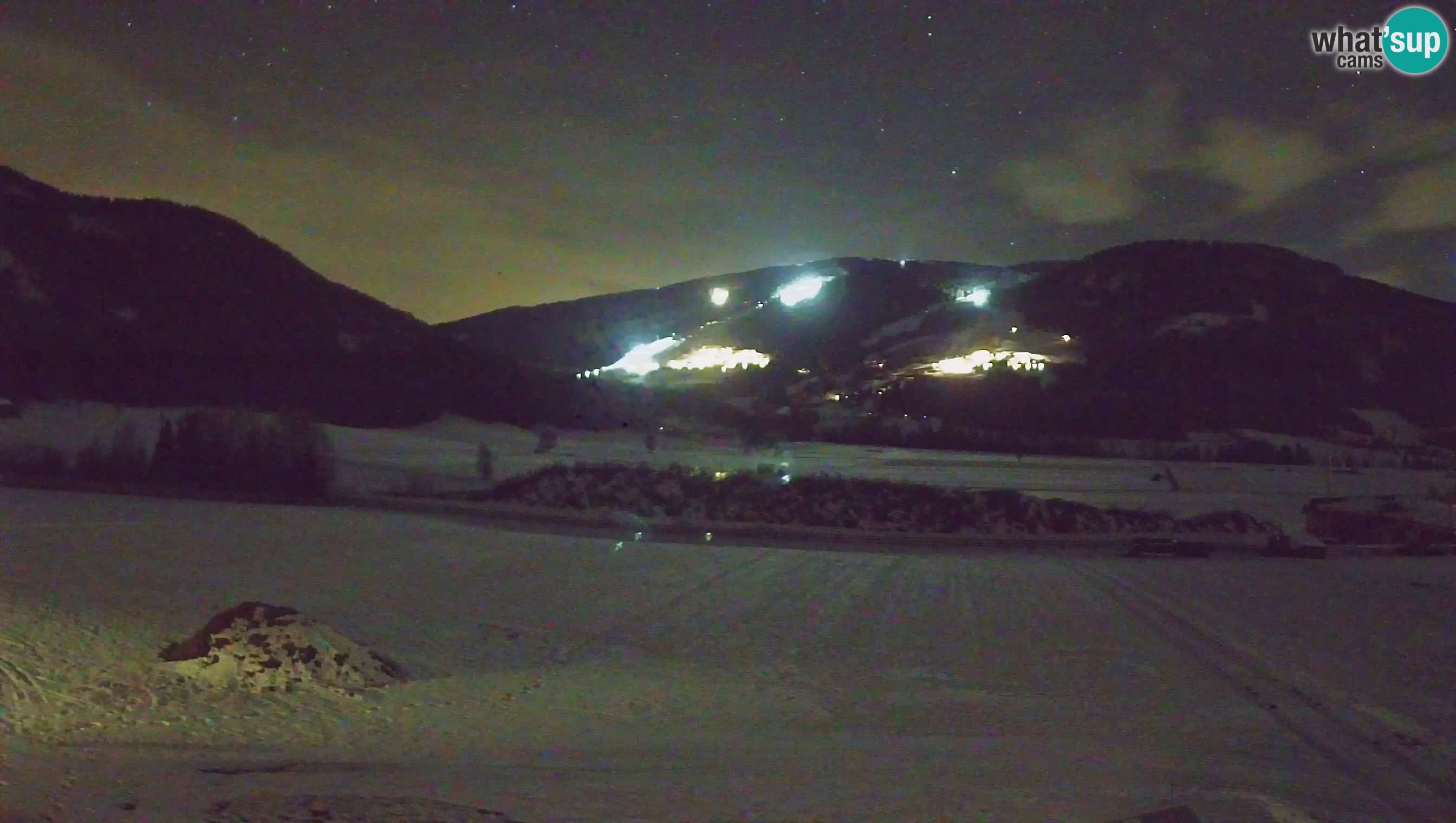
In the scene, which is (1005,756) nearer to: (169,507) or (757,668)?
(757,668)

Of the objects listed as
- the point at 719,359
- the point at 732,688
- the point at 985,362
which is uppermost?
Result: the point at 719,359

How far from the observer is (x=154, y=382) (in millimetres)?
45281

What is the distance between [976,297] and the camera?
11119cm

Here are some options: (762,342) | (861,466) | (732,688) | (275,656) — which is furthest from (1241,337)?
(275,656)

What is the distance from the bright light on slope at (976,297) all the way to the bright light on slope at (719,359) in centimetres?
2921

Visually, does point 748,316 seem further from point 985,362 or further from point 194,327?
point 194,327

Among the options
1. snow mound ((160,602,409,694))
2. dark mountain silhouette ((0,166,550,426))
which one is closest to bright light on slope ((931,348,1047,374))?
dark mountain silhouette ((0,166,550,426))

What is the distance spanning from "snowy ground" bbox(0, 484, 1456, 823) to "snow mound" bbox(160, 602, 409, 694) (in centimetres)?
29

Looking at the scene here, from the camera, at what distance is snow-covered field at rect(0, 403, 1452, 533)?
29828mm

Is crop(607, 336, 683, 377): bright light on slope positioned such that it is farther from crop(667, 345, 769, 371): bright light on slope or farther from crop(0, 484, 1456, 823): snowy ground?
crop(0, 484, 1456, 823): snowy ground

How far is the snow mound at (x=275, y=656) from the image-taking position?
875 centimetres

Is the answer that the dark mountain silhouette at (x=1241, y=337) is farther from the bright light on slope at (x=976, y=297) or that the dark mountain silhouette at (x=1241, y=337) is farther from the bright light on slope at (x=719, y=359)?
the bright light on slope at (x=719, y=359)

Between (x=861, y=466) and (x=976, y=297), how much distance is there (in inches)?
3056

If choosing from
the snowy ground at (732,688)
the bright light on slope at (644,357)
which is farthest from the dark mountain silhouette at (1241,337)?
the snowy ground at (732,688)
